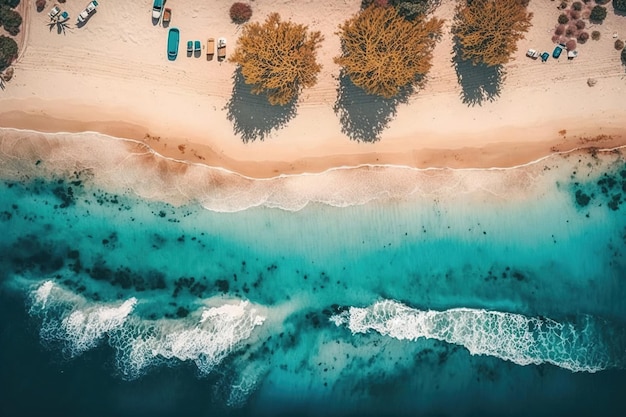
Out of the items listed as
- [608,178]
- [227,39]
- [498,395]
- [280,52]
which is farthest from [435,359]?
[227,39]

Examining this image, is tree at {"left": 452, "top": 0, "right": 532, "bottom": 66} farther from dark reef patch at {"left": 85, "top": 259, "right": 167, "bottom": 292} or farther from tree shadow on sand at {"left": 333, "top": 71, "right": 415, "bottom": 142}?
dark reef patch at {"left": 85, "top": 259, "right": 167, "bottom": 292}

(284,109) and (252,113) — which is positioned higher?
(284,109)

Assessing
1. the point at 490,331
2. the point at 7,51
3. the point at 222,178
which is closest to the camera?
the point at 7,51

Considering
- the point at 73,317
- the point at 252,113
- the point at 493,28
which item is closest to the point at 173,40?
the point at 252,113

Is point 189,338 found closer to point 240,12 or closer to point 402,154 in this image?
point 402,154

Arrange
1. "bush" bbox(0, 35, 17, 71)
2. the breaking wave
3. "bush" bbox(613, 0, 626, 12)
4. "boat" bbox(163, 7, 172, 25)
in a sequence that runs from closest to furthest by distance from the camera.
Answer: "bush" bbox(0, 35, 17, 71)
"bush" bbox(613, 0, 626, 12)
"boat" bbox(163, 7, 172, 25)
the breaking wave

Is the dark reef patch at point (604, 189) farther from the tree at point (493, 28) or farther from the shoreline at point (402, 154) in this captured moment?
the tree at point (493, 28)

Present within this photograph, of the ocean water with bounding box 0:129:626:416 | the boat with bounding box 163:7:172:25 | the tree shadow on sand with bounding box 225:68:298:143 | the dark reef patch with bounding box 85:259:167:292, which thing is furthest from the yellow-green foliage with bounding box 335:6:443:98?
the dark reef patch with bounding box 85:259:167:292
